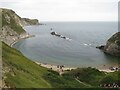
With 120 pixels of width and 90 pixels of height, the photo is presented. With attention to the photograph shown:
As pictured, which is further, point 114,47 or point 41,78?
point 114,47

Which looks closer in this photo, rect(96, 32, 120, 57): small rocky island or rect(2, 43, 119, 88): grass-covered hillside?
rect(2, 43, 119, 88): grass-covered hillside

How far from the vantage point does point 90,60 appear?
117 meters

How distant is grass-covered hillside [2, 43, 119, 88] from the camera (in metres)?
45.6

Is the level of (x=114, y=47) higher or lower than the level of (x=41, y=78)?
lower

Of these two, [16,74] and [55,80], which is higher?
[16,74]

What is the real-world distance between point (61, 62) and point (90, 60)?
15134mm

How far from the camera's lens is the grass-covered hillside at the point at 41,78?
45.6 meters

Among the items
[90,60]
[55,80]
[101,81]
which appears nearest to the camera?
[55,80]

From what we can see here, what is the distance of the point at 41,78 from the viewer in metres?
57.8

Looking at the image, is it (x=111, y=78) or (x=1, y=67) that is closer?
(x=1, y=67)

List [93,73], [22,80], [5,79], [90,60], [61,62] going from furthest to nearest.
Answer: [90,60] < [61,62] < [93,73] < [22,80] < [5,79]

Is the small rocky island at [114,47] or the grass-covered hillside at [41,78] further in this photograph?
the small rocky island at [114,47]

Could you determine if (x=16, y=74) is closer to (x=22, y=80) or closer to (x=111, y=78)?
(x=22, y=80)

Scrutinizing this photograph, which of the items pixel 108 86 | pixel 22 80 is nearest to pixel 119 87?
pixel 108 86
